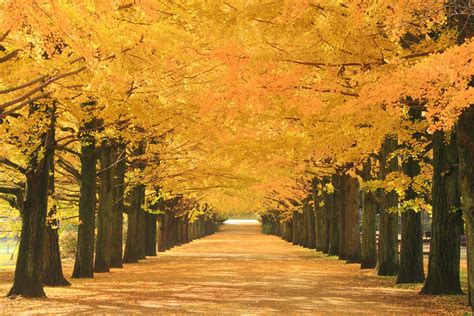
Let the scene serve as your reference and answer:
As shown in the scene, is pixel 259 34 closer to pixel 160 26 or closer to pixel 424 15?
pixel 160 26

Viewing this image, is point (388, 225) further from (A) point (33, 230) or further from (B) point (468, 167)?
(A) point (33, 230)

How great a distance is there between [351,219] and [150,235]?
15.0m

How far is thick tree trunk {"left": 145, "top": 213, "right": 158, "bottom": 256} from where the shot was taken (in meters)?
42.6

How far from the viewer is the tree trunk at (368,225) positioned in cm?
2769

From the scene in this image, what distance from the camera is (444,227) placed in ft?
54.4

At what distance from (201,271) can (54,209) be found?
877 cm

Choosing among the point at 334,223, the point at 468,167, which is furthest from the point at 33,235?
the point at 334,223

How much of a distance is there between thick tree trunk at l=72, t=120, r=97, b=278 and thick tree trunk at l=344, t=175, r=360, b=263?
13753 mm

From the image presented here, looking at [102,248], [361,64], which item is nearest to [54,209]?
[102,248]

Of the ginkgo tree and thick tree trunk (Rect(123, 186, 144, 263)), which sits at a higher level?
the ginkgo tree

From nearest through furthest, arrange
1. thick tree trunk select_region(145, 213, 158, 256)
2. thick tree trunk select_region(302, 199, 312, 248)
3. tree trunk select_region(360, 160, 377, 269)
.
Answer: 1. tree trunk select_region(360, 160, 377, 269)
2. thick tree trunk select_region(145, 213, 158, 256)
3. thick tree trunk select_region(302, 199, 312, 248)

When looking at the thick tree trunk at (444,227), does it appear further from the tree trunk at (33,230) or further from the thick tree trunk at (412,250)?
the tree trunk at (33,230)

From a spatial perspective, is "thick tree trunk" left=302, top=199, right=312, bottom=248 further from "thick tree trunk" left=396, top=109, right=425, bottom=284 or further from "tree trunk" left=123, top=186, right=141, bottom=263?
"thick tree trunk" left=396, top=109, right=425, bottom=284

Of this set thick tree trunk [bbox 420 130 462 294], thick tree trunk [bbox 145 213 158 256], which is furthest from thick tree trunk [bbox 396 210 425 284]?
thick tree trunk [bbox 145 213 158 256]
